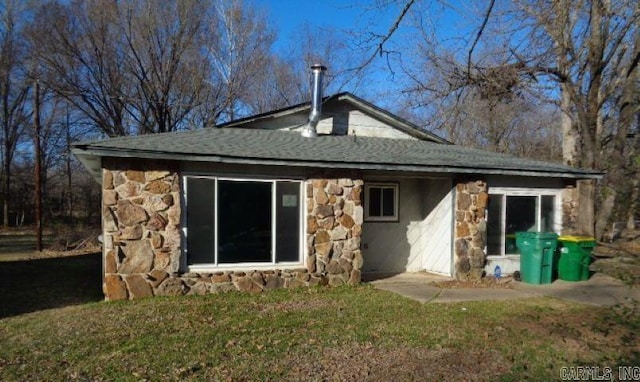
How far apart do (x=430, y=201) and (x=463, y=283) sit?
91.1 inches

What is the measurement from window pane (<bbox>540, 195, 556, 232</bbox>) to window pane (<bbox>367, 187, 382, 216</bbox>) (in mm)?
4009

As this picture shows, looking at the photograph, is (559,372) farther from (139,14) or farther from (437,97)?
(139,14)

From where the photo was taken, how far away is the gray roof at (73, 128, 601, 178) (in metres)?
8.31

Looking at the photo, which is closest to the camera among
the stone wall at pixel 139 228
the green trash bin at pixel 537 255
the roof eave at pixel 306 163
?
the roof eave at pixel 306 163

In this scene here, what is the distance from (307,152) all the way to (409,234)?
3922 mm

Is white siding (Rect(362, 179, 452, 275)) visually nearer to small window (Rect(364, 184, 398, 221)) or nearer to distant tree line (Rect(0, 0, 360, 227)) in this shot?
small window (Rect(364, 184, 398, 221))

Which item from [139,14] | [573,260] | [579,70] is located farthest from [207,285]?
[139,14]

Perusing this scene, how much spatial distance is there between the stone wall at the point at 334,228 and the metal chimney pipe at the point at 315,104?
2.11 meters

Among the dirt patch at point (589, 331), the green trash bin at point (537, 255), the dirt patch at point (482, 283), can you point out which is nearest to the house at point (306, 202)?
the dirt patch at point (482, 283)

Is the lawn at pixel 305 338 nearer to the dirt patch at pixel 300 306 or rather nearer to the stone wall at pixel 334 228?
the dirt patch at pixel 300 306

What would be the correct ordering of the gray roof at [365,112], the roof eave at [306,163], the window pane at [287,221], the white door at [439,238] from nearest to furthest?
the roof eave at [306,163] < the window pane at [287,221] < the white door at [439,238] < the gray roof at [365,112]

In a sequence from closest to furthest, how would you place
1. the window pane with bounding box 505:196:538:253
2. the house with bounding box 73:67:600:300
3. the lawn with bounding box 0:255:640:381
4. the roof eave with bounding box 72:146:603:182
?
the lawn with bounding box 0:255:640:381 → the roof eave with bounding box 72:146:603:182 → the house with bounding box 73:67:600:300 → the window pane with bounding box 505:196:538:253

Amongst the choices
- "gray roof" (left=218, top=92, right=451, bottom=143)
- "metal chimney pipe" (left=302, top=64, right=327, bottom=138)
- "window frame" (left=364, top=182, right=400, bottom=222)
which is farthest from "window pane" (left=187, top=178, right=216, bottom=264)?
"window frame" (left=364, top=182, right=400, bottom=222)

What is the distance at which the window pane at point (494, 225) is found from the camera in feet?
36.1
